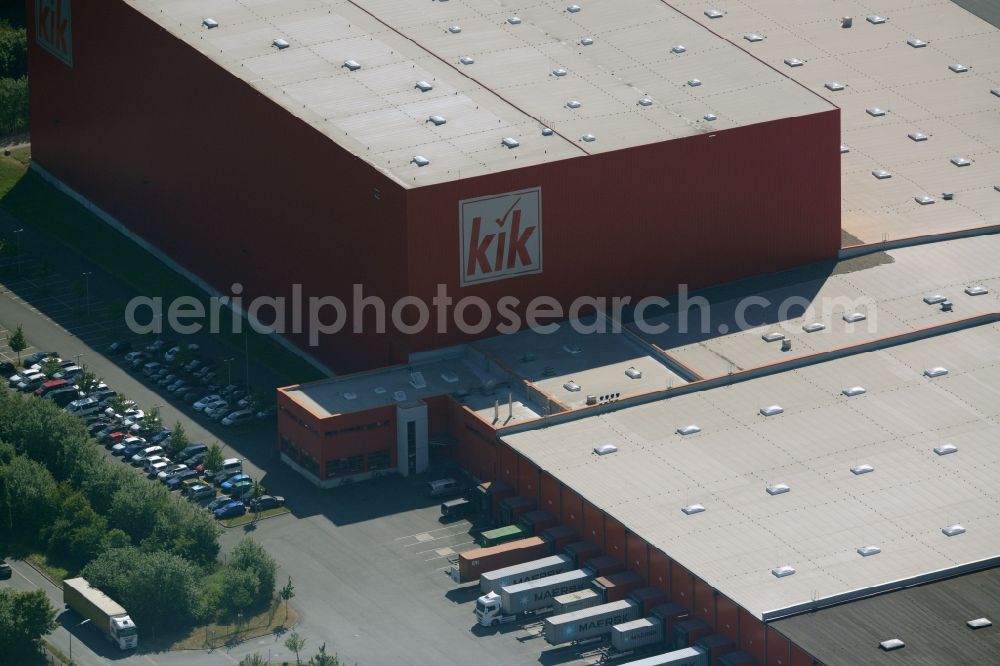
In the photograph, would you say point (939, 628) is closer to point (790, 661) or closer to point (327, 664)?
point (790, 661)

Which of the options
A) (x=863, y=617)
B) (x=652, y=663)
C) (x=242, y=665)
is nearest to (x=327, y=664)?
(x=242, y=665)

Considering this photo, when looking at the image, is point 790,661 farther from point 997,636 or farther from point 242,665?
point 242,665

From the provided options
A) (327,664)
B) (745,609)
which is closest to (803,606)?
(745,609)

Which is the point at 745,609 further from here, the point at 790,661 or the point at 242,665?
the point at 242,665

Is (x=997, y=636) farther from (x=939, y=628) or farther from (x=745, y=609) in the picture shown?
(x=745, y=609)

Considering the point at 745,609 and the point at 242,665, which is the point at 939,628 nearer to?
the point at 745,609
